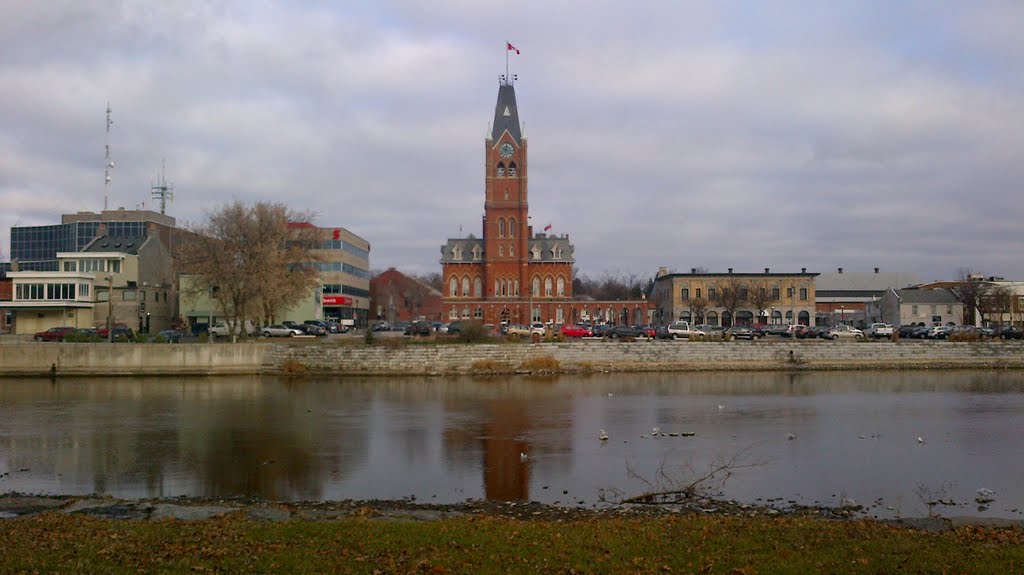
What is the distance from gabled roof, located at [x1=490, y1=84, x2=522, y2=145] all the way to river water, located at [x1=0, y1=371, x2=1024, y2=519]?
207ft

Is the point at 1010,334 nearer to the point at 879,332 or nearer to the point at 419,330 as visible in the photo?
the point at 879,332

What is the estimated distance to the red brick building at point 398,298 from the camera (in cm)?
13300

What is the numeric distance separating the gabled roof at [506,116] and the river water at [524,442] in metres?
63.1

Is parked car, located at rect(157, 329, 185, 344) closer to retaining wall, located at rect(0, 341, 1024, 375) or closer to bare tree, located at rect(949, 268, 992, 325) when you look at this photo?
retaining wall, located at rect(0, 341, 1024, 375)

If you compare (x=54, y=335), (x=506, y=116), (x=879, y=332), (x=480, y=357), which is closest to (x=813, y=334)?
(x=879, y=332)

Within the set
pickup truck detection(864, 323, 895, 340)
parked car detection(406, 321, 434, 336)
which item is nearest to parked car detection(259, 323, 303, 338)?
parked car detection(406, 321, 434, 336)

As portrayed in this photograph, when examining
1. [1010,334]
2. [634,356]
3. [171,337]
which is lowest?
[634,356]

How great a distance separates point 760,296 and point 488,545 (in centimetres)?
9818

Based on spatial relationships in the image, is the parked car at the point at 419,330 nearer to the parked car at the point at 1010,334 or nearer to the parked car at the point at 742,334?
the parked car at the point at 742,334

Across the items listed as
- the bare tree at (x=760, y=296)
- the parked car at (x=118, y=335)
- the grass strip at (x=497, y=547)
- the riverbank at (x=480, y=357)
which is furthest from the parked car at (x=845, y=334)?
the grass strip at (x=497, y=547)

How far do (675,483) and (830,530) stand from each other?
24.6ft

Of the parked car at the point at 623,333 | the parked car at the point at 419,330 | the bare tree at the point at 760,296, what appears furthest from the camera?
the bare tree at the point at 760,296

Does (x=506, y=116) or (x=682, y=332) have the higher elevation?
(x=506, y=116)

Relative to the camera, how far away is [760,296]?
346ft
